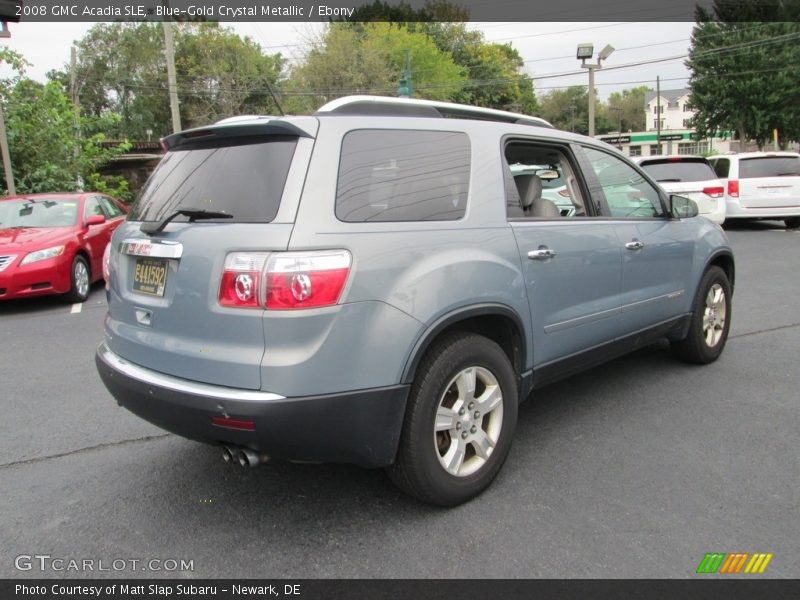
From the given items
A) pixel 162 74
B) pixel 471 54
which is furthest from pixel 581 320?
pixel 471 54

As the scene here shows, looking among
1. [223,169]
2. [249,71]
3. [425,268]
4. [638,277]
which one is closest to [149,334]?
[223,169]

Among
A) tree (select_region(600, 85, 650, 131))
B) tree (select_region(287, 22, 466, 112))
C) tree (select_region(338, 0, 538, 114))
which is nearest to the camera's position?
tree (select_region(287, 22, 466, 112))

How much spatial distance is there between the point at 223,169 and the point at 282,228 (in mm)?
607

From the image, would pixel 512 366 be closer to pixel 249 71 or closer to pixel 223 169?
pixel 223 169

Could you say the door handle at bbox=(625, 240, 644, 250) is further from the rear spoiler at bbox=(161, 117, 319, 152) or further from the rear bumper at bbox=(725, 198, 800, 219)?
the rear bumper at bbox=(725, 198, 800, 219)

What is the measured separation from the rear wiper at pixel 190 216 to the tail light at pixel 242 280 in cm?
27

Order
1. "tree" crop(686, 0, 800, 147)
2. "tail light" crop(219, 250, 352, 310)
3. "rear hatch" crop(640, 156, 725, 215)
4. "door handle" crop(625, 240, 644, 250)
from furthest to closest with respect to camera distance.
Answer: "tree" crop(686, 0, 800, 147) < "rear hatch" crop(640, 156, 725, 215) < "door handle" crop(625, 240, 644, 250) < "tail light" crop(219, 250, 352, 310)

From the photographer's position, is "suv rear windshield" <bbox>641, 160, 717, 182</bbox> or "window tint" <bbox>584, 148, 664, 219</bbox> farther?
"suv rear windshield" <bbox>641, 160, 717, 182</bbox>

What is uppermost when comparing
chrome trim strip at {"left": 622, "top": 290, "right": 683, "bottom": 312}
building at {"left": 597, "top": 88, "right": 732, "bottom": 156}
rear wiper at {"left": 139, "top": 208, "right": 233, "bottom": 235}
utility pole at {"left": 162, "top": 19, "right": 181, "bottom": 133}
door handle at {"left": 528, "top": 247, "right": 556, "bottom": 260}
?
building at {"left": 597, "top": 88, "right": 732, "bottom": 156}

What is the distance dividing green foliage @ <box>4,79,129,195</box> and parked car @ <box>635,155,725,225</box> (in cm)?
1324

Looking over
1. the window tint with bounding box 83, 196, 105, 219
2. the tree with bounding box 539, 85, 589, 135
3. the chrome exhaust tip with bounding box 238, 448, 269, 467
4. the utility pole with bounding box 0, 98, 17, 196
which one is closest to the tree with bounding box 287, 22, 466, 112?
the utility pole with bounding box 0, 98, 17, 196

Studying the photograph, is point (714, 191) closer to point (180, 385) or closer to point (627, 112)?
point (180, 385)

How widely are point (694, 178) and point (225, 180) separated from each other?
11.8 meters

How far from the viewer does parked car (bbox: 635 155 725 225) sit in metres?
12.2
